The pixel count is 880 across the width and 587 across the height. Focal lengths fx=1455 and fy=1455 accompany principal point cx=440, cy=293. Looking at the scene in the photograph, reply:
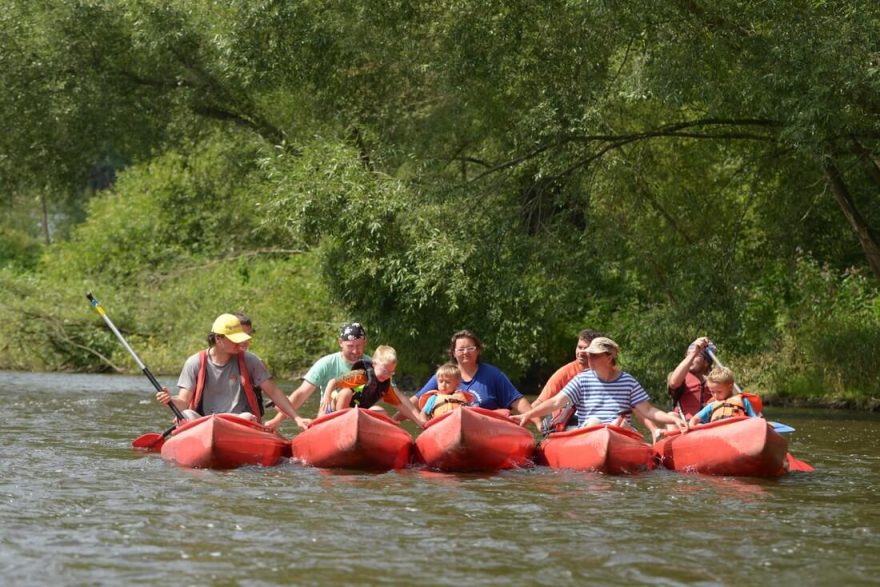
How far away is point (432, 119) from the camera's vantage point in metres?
20.1

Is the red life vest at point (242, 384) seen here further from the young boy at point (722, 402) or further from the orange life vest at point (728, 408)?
the orange life vest at point (728, 408)

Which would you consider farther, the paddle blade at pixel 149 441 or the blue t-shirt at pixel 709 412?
the paddle blade at pixel 149 441

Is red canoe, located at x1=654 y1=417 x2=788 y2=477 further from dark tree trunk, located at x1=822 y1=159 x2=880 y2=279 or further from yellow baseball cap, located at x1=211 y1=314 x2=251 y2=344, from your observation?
dark tree trunk, located at x1=822 y1=159 x2=880 y2=279

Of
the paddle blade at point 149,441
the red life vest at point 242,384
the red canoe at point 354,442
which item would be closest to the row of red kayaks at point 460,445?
the red canoe at point 354,442

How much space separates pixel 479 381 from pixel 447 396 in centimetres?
43

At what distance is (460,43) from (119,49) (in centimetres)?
909

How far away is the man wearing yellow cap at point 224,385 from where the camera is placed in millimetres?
10789

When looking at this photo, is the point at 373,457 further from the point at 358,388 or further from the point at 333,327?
the point at 333,327

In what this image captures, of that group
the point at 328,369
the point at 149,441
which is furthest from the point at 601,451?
the point at 149,441

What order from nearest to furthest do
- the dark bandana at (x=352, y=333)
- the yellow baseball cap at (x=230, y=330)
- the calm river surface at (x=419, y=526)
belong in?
the calm river surface at (x=419, y=526) → the yellow baseball cap at (x=230, y=330) → the dark bandana at (x=352, y=333)

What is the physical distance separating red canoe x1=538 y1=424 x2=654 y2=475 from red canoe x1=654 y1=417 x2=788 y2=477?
1.19 feet

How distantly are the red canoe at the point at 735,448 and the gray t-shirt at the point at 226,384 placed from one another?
3.22 meters

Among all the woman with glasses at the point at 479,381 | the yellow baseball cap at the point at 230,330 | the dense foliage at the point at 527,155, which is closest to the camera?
the yellow baseball cap at the point at 230,330

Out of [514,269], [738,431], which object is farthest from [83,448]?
[514,269]
